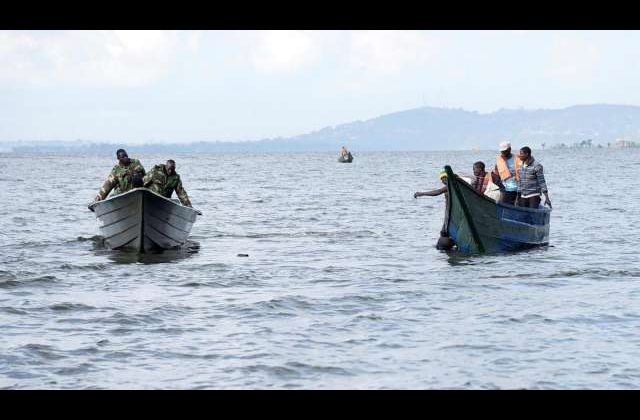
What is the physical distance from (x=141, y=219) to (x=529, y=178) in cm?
800

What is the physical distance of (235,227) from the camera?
1158 inches

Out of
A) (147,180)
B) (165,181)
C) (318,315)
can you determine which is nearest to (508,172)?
(165,181)

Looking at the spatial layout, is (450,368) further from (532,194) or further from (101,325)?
(532,194)

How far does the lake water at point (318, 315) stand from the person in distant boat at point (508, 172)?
1318mm

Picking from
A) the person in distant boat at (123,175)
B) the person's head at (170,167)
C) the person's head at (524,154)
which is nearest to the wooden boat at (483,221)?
the person's head at (524,154)

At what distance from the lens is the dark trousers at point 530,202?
19.8 metres

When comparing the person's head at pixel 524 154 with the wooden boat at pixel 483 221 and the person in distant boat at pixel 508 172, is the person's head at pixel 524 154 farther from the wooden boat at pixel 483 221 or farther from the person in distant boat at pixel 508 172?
the wooden boat at pixel 483 221

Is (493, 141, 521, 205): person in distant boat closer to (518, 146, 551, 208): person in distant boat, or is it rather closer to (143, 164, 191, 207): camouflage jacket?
(518, 146, 551, 208): person in distant boat

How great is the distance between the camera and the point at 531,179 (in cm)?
1942

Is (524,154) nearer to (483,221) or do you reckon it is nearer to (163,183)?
(483,221)

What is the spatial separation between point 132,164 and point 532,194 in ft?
27.6

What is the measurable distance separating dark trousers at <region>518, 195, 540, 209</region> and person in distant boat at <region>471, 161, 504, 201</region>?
2.13ft
